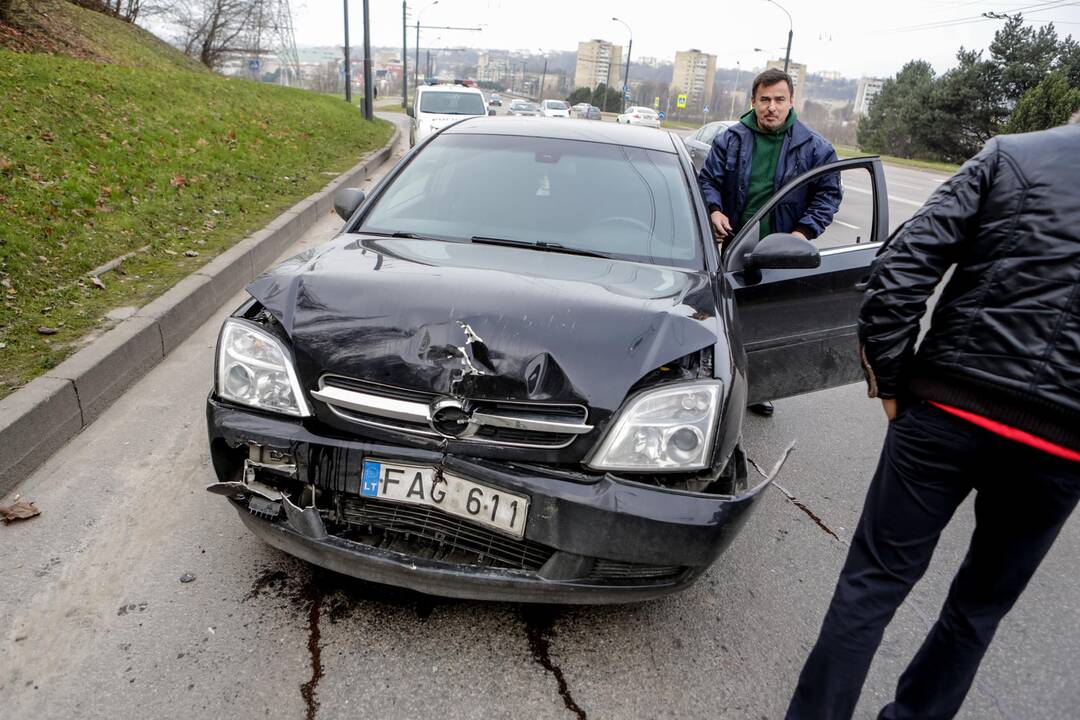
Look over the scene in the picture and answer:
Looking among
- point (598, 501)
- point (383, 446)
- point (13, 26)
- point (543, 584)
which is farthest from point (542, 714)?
point (13, 26)

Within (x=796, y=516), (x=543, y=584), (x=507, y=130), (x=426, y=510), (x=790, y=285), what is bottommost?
(x=796, y=516)

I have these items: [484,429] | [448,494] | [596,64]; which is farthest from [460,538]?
[596,64]

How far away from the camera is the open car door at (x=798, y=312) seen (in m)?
3.42

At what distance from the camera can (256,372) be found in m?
2.40

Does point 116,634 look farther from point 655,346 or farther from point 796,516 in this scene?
point 796,516

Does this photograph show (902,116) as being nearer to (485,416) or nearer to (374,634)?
(485,416)

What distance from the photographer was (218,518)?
302 cm

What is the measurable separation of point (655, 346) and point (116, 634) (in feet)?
5.94

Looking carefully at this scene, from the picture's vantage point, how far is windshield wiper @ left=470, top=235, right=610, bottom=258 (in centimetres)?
311

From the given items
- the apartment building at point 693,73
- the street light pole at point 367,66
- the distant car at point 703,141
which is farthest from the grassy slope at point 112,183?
the apartment building at point 693,73

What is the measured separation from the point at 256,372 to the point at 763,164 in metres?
3.08

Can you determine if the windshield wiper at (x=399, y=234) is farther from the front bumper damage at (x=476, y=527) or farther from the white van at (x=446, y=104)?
the white van at (x=446, y=104)

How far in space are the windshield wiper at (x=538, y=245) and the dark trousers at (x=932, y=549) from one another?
1.51 metres

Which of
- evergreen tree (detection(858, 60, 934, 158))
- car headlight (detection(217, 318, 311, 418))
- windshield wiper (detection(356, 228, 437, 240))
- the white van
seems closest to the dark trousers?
car headlight (detection(217, 318, 311, 418))
